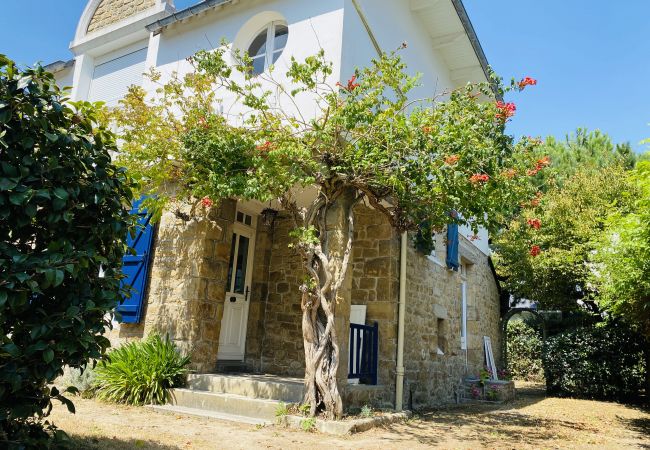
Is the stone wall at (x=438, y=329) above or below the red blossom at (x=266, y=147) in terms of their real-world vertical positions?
below

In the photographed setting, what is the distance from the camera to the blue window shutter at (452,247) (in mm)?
10096

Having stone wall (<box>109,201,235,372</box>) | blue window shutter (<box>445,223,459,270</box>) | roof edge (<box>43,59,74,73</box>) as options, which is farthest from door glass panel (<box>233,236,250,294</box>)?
roof edge (<box>43,59,74,73</box>)

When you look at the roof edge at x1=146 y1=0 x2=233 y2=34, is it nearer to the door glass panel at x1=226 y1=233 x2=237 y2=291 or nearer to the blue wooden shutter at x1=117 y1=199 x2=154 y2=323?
the blue wooden shutter at x1=117 y1=199 x2=154 y2=323

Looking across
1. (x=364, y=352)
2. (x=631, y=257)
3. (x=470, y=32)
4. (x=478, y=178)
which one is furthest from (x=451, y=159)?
(x=470, y=32)

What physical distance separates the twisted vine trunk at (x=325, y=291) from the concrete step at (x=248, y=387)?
0.42 metres

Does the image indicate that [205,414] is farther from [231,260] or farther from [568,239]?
[568,239]

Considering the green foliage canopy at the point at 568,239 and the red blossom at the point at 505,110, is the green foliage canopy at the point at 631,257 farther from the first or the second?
the green foliage canopy at the point at 568,239

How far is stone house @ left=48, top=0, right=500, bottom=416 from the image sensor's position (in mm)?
6891

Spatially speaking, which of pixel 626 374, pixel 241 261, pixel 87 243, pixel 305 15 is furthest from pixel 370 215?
pixel 626 374

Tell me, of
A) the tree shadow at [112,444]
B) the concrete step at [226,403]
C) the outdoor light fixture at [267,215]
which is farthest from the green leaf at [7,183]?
the outdoor light fixture at [267,215]

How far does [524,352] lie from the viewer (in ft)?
57.0

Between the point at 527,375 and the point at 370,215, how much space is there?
12.6m

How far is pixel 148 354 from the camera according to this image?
627 cm

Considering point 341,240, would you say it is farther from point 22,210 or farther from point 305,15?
point 22,210
